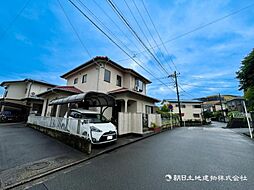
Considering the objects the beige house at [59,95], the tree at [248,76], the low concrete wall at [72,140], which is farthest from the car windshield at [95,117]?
the tree at [248,76]

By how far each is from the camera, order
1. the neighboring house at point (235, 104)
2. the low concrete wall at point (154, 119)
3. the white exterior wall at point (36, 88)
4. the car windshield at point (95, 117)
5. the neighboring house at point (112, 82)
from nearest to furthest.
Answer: the car windshield at point (95, 117) → the low concrete wall at point (154, 119) → the neighboring house at point (112, 82) → the white exterior wall at point (36, 88) → the neighboring house at point (235, 104)

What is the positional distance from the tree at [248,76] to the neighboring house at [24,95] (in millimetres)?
23653

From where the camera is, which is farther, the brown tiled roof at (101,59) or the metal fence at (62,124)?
the brown tiled roof at (101,59)

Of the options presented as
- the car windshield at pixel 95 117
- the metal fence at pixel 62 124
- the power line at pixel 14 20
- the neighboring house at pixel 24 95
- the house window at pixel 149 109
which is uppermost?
the power line at pixel 14 20

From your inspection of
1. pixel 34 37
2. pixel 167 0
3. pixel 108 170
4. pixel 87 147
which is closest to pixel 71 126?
pixel 87 147

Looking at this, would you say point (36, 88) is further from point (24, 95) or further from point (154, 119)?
point (154, 119)

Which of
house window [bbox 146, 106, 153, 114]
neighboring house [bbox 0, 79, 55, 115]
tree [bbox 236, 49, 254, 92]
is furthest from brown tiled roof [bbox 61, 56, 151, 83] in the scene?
tree [bbox 236, 49, 254, 92]

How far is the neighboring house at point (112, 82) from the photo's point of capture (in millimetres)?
10776

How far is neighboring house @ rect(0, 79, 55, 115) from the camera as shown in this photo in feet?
56.7

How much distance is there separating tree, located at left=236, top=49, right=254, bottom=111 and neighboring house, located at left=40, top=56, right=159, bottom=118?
7906 mm

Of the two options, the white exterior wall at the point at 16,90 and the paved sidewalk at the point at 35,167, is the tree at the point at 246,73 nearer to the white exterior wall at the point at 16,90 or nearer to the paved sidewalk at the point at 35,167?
the paved sidewalk at the point at 35,167

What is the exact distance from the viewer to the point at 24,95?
19.6 metres

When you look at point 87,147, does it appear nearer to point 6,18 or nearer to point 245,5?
point 6,18

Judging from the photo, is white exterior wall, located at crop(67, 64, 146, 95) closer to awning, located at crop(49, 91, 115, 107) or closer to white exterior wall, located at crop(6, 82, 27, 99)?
awning, located at crop(49, 91, 115, 107)
